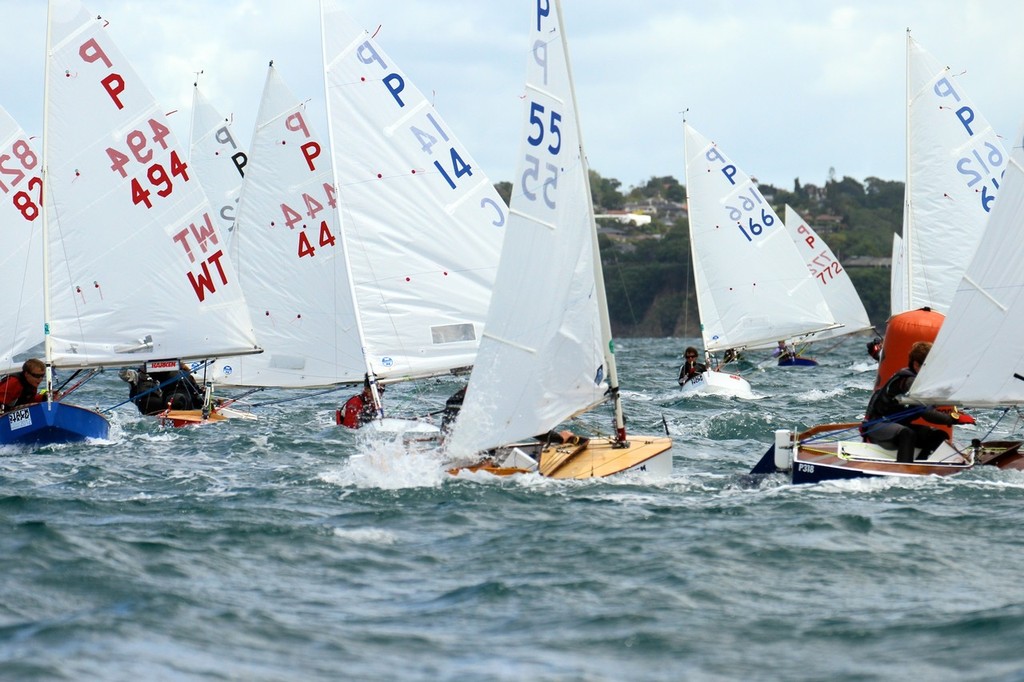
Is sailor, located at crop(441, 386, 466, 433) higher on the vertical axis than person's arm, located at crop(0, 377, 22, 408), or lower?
lower

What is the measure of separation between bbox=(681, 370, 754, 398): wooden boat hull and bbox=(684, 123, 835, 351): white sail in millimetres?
4784

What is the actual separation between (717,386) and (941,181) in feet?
17.1

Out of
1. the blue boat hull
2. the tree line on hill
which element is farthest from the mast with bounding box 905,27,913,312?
the tree line on hill

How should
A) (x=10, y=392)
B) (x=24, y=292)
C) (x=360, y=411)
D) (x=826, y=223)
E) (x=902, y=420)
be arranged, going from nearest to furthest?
(x=902, y=420) → (x=10, y=392) → (x=24, y=292) → (x=360, y=411) → (x=826, y=223)

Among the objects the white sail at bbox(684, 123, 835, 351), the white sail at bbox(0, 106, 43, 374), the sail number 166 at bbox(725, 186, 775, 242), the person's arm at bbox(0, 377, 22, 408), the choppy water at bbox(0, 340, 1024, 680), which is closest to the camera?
the choppy water at bbox(0, 340, 1024, 680)

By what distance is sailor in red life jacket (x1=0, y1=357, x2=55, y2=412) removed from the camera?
1689cm

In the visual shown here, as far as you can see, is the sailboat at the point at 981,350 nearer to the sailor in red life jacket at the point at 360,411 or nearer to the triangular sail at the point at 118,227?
the sailor in red life jacket at the point at 360,411

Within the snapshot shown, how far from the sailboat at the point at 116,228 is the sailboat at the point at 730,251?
15702mm

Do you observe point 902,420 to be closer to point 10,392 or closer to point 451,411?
point 451,411

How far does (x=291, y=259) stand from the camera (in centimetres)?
2014

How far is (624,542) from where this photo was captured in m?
10.7

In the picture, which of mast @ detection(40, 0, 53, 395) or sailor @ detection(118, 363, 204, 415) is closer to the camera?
mast @ detection(40, 0, 53, 395)

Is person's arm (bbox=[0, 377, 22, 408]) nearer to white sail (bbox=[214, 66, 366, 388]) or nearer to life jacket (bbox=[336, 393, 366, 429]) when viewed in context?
white sail (bbox=[214, 66, 366, 388])

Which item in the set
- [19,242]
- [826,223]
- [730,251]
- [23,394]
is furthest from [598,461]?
[826,223]
